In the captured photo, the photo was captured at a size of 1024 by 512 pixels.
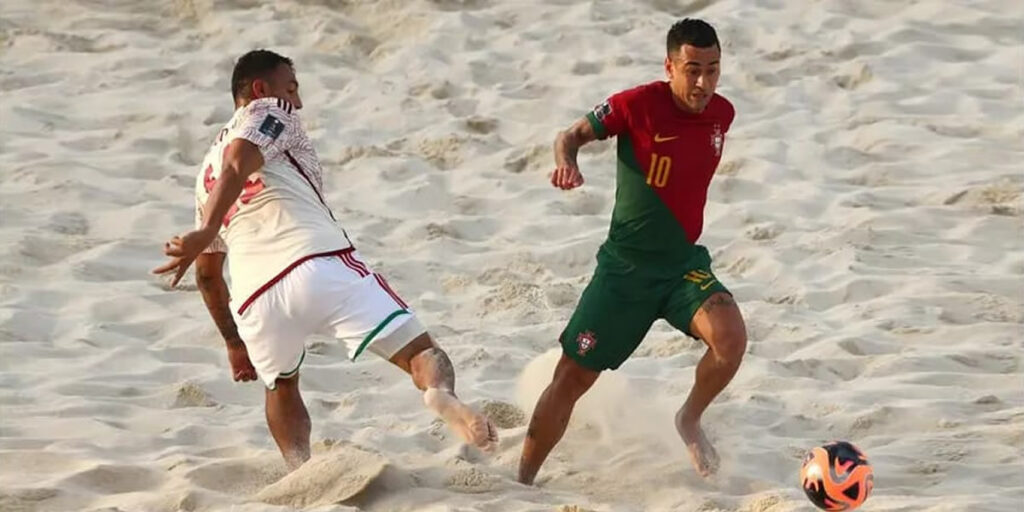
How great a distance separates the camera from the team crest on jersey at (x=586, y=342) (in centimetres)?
525

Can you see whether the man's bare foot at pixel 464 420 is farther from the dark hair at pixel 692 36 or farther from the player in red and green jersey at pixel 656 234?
the dark hair at pixel 692 36

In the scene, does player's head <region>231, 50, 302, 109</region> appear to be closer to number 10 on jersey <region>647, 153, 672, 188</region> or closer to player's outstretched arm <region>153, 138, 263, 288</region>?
player's outstretched arm <region>153, 138, 263, 288</region>

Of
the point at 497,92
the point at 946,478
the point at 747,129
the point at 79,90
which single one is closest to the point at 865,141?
the point at 747,129

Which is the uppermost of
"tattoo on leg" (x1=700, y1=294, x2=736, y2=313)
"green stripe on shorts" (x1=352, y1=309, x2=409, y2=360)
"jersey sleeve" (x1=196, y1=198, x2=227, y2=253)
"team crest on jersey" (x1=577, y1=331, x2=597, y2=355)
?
"jersey sleeve" (x1=196, y1=198, x2=227, y2=253)

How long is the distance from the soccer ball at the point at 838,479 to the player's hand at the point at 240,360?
69.7 inches

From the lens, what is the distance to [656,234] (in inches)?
207

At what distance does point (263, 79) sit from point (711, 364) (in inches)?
60.6

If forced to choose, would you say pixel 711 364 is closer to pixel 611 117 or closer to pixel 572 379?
pixel 572 379

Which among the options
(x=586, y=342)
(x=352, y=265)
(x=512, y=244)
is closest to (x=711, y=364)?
(x=586, y=342)

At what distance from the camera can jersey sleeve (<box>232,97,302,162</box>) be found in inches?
197

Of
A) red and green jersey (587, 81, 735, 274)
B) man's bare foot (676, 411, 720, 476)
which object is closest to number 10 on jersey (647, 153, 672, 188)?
red and green jersey (587, 81, 735, 274)

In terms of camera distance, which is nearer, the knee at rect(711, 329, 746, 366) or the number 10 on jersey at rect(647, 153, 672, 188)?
the knee at rect(711, 329, 746, 366)

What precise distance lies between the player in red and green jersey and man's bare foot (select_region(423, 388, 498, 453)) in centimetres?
66

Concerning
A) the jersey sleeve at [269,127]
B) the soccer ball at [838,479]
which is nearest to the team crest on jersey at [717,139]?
the soccer ball at [838,479]
